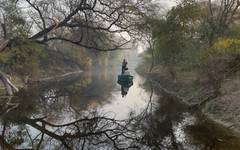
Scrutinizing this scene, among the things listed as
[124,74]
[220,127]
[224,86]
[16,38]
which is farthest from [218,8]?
[220,127]

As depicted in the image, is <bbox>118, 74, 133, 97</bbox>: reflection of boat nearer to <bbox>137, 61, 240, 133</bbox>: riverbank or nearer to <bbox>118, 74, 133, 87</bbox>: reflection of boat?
<bbox>118, 74, 133, 87</bbox>: reflection of boat

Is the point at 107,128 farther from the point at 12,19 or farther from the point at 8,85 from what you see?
the point at 12,19

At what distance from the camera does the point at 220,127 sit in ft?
48.0

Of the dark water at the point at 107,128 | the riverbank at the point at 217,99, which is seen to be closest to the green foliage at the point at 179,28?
the riverbank at the point at 217,99

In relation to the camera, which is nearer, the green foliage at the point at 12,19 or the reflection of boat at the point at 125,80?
the green foliage at the point at 12,19

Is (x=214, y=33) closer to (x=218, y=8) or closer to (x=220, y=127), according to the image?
(x=218, y=8)

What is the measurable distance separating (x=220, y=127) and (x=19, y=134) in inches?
311

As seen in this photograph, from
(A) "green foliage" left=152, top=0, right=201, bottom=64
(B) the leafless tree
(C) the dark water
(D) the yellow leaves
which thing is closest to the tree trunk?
(C) the dark water

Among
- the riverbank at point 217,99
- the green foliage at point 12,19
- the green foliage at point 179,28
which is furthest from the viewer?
the green foliage at point 179,28

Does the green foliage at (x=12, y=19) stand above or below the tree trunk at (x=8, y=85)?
above

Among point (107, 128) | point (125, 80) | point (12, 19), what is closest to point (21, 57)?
point (12, 19)

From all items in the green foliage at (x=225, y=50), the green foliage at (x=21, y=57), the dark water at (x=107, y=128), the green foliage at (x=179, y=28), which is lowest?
the dark water at (x=107, y=128)

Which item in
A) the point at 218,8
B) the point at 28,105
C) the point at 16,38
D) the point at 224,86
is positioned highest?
the point at 218,8

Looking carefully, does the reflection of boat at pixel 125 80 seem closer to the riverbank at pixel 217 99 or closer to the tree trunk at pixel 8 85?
the riverbank at pixel 217 99
